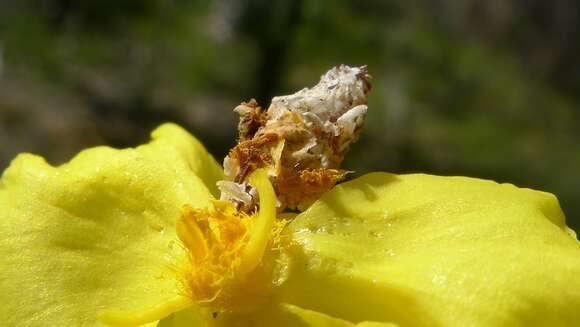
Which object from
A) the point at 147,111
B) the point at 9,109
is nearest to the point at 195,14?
the point at 147,111

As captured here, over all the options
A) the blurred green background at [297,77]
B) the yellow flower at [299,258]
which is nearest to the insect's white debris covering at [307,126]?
the yellow flower at [299,258]

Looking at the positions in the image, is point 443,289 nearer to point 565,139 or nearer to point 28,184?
point 28,184

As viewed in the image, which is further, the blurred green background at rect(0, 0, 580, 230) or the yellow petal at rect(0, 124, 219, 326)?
the blurred green background at rect(0, 0, 580, 230)

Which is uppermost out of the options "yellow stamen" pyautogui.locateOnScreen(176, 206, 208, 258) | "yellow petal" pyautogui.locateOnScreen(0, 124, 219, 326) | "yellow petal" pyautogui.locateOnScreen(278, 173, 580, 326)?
"yellow petal" pyautogui.locateOnScreen(0, 124, 219, 326)

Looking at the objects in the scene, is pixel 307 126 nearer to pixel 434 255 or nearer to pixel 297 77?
pixel 434 255

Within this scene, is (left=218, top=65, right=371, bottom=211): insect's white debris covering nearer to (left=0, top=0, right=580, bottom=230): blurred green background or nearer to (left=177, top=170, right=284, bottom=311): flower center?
(left=177, top=170, right=284, bottom=311): flower center

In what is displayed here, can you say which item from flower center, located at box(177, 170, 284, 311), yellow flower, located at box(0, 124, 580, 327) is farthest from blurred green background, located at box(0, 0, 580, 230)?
flower center, located at box(177, 170, 284, 311)

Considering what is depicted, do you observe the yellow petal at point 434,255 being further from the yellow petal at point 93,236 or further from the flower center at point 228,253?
the yellow petal at point 93,236
